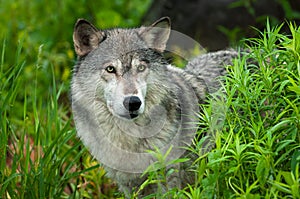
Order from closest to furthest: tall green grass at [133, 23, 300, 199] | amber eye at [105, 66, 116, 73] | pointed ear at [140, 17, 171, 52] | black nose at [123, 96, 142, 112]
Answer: tall green grass at [133, 23, 300, 199]
black nose at [123, 96, 142, 112]
amber eye at [105, 66, 116, 73]
pointed ear at [140, 17, 171, 52]

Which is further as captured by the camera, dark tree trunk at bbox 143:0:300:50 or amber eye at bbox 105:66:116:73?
dark tree trunk at bbox 143:0:300:50

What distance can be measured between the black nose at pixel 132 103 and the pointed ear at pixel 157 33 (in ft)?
2.19

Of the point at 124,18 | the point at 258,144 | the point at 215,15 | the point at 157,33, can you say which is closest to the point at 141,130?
the point at 157,33

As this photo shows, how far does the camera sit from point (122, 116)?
4195mm

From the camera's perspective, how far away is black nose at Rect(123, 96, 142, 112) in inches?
159

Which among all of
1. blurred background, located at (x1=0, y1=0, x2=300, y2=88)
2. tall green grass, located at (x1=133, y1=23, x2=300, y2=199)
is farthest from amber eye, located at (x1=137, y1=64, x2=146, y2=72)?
blurred background, located at (x1=0, y1=0, x2=300, y2=88)

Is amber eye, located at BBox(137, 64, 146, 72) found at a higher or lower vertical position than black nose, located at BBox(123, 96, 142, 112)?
higher

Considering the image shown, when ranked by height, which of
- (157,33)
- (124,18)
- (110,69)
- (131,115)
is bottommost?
(131,115)

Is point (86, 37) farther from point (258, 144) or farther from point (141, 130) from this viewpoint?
point (258, 144)

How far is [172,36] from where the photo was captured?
8.83 metres

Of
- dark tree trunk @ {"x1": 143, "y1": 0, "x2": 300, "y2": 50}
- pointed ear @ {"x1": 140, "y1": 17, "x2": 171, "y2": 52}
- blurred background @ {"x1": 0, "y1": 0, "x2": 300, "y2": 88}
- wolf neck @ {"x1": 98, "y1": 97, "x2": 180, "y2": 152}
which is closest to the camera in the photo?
wolf neck @ {"x1": 98, "y1": 97, "x2": 180, "y2": 152}

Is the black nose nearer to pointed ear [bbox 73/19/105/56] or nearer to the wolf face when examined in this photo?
the wolf face

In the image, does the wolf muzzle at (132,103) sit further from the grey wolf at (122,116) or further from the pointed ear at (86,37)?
the pointed ear at (86,37)

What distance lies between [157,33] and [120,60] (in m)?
0.50
